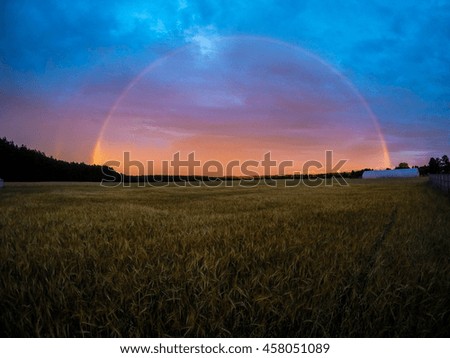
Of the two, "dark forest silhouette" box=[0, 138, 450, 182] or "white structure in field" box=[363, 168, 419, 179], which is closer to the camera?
"dark forest silhouette" box=[0, 138, 450, 182]

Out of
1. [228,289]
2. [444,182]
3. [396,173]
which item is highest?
[396,173]

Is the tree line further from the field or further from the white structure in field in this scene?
the white structure in field

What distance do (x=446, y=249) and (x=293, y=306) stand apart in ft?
12.6

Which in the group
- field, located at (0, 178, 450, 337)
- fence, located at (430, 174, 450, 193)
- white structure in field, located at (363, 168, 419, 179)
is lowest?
field, located at (0, 178, 450, 337)

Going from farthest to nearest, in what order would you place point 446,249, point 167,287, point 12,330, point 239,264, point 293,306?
point 446,249 < point 239,264 < point 167,287 < point 293,306 < point 12,330

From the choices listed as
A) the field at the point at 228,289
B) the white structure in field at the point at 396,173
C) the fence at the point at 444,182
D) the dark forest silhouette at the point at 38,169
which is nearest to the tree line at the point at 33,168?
the dark forest silhouette at the point at 38,169

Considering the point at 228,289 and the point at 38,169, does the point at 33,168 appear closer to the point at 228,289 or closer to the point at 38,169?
the point at 38,169

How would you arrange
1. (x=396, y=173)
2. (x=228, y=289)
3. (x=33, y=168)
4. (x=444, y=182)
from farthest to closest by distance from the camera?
1. (x=396, y=173)
2. (x=33, y=168)
3. (x=444, y=182)
4. (x=228, y=289)

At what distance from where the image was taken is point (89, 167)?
100m

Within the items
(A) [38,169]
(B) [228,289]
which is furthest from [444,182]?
(A) [38,169]

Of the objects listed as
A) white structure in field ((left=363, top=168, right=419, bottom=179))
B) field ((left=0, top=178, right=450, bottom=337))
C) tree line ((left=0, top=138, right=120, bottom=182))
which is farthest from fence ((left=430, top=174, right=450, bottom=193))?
tree line ((left=0, top=138, right=120, bottom=182))
